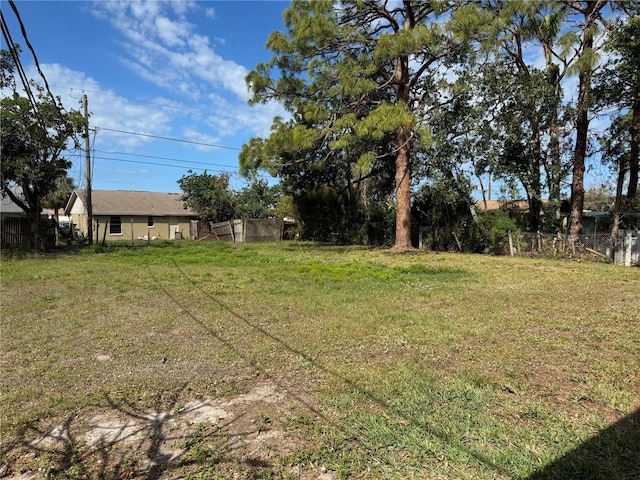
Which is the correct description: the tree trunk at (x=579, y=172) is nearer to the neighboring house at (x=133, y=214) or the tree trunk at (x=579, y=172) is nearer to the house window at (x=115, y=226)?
the neighboring house at (x=133, y=214)

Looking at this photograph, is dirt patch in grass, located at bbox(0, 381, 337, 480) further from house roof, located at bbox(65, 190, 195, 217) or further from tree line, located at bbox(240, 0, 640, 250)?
house roof, located at bbox(65, 190, 195, 217)

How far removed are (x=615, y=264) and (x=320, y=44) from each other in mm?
10824

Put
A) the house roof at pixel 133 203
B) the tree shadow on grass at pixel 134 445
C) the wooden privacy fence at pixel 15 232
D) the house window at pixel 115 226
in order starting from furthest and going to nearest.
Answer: the house roof at pixel 133 203
the house window at pixel 115 226
the wooden privacy fence at pixel 15 232
the tree shadow on grass at pixel 134 445

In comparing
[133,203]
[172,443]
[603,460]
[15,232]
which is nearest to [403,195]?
[603,460]

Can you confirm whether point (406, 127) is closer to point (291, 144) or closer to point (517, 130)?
point (291, 144)

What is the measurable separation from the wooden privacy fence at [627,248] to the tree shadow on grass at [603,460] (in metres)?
11.3

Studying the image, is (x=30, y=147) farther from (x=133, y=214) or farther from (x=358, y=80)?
(x=133, y=214)

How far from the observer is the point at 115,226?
3045 centimetres

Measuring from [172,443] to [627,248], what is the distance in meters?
13.3

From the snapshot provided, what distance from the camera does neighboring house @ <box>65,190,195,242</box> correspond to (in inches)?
1195

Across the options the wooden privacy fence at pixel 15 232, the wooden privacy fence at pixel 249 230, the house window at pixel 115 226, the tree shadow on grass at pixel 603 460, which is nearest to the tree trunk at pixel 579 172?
the tree shadow on grass at pixel 603 460

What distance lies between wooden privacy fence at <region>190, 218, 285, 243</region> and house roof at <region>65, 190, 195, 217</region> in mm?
8260

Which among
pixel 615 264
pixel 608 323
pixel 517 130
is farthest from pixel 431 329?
pixel 517 130

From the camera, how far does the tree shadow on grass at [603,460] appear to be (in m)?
2.17
